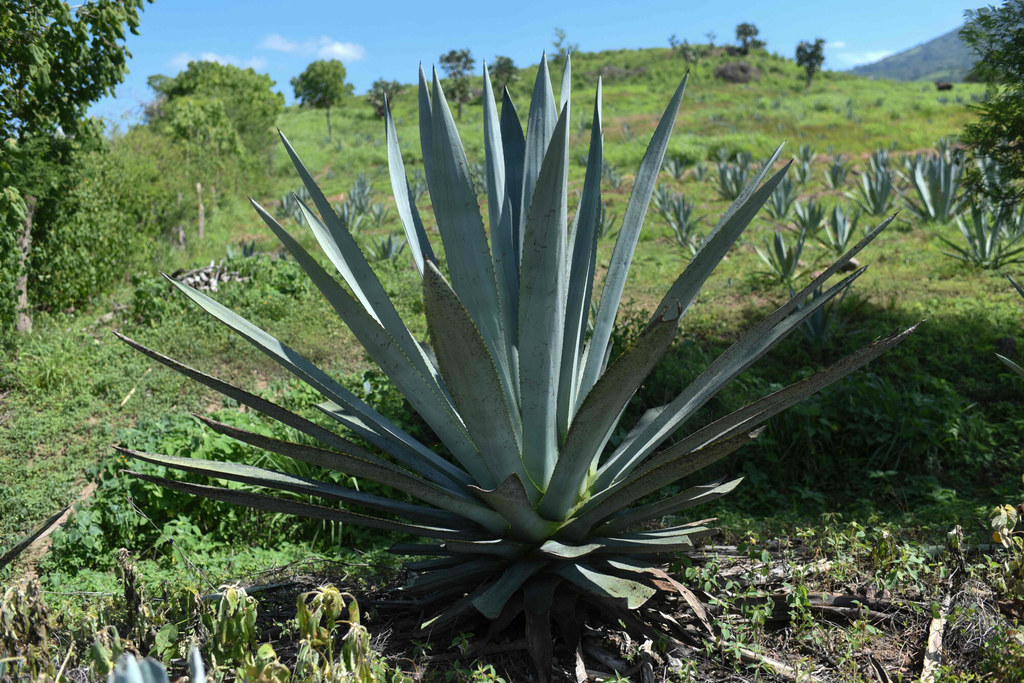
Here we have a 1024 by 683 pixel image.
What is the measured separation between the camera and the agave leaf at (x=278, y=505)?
6.02 feet

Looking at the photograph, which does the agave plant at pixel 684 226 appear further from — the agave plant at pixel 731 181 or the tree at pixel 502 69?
the tree at pixel 502 69

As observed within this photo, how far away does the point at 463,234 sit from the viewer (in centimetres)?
203

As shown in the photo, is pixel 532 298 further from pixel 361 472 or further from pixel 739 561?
pixel 739 561

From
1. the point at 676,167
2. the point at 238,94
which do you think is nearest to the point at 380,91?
the point at 238,94

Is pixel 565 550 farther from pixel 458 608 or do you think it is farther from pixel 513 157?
pixel 513 157

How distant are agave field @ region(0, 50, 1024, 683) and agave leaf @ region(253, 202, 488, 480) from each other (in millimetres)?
12

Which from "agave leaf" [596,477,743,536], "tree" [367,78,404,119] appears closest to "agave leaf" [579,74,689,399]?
"agave leaf" [596,477,743,536]

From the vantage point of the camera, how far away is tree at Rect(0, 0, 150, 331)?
509cm

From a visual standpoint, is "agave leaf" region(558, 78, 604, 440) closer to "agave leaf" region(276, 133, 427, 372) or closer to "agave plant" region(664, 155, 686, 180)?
"agave leaf" region(276, 133, 427, 372)

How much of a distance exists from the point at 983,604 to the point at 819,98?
3719cm

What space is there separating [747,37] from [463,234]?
216ft

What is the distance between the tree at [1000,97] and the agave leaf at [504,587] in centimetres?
456

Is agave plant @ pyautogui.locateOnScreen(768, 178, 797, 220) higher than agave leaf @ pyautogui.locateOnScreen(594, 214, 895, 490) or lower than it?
higher

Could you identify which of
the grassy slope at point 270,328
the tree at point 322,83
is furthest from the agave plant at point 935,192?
the tree at point 322,83
